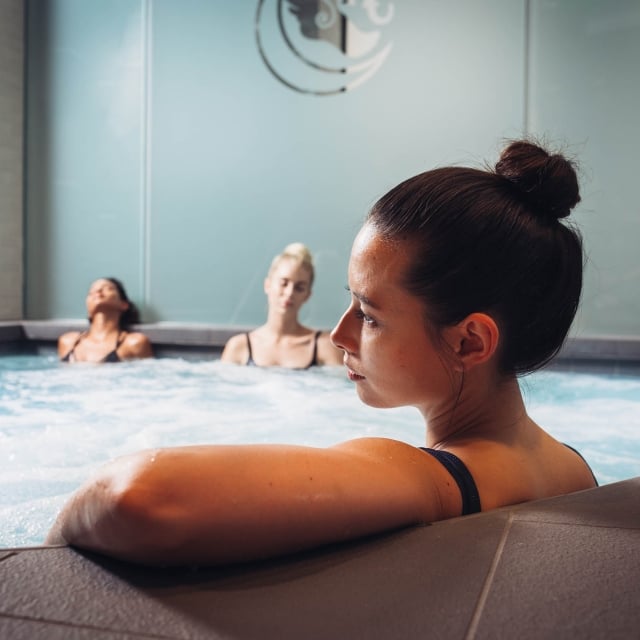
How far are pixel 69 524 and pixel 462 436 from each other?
692 mm

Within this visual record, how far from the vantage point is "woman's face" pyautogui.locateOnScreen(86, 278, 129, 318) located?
584 centimetres

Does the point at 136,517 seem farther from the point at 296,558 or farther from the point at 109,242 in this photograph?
the point at 109,242

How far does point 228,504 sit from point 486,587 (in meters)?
0.31

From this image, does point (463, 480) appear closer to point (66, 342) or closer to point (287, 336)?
point (287, 336)

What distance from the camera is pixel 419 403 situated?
4.01 ft

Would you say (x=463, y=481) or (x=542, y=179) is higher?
(x=542, y=179)

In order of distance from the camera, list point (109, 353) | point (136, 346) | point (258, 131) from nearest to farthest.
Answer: point (109, 353) < point (136, 346) < point (258, 131)

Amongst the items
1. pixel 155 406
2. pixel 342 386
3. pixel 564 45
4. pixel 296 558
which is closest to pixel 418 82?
pixel 564 45

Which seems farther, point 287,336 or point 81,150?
point 81,150

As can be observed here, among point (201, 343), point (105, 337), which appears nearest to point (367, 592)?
point (201, 343)

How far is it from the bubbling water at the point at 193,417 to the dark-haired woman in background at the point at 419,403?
0.92 metres

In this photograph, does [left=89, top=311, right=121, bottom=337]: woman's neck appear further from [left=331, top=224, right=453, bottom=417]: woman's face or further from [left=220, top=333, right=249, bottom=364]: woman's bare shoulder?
[left=331, top=224, right=453, bottom=417]: woman's face

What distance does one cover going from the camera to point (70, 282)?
6953 mm

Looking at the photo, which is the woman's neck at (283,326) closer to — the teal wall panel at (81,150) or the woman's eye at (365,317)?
the teal wall panel at (81,150)
